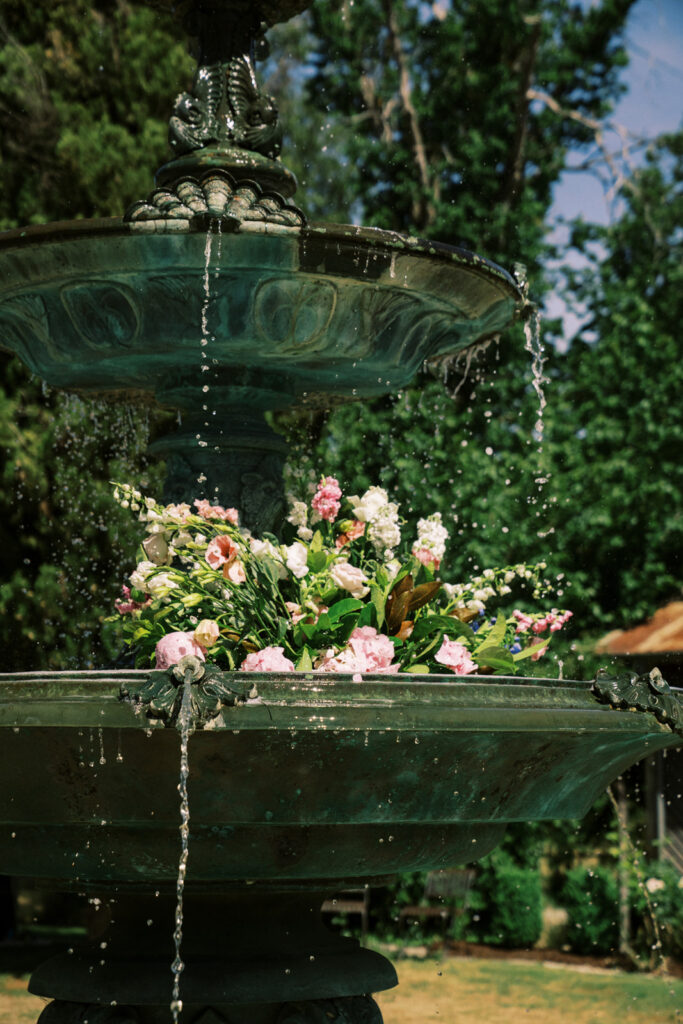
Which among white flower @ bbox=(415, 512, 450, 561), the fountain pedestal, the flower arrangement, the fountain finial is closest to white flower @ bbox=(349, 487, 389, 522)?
the flower arrangement

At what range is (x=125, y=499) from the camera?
3904mm

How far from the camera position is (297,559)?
367 centimetres

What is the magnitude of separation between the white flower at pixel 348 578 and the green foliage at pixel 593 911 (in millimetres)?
10193

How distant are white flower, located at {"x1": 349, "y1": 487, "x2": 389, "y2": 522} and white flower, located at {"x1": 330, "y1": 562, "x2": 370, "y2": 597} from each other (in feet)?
1.24

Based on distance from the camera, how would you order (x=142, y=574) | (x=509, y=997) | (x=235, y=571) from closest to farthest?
(x=235, y=571) → (x=142, y=574) → (x=509, y=997)

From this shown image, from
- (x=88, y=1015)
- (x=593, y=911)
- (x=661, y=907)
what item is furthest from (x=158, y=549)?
(x=593, y=911)

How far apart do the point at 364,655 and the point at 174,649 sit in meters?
0.51

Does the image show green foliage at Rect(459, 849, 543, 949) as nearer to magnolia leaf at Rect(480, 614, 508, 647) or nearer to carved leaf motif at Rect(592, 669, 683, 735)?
magnolia leaf at Rect(480, 614, 508, 647)

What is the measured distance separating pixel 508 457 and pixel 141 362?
8412 mm

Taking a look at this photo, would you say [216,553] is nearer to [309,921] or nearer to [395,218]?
[309,921]

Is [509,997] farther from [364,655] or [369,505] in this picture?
[364,655]

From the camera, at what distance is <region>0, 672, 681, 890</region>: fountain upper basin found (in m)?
2.87

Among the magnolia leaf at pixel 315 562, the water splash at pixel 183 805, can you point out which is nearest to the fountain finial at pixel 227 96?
the magnolia leaf at pixel 315 562

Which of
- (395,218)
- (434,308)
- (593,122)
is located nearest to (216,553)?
(434,308)
